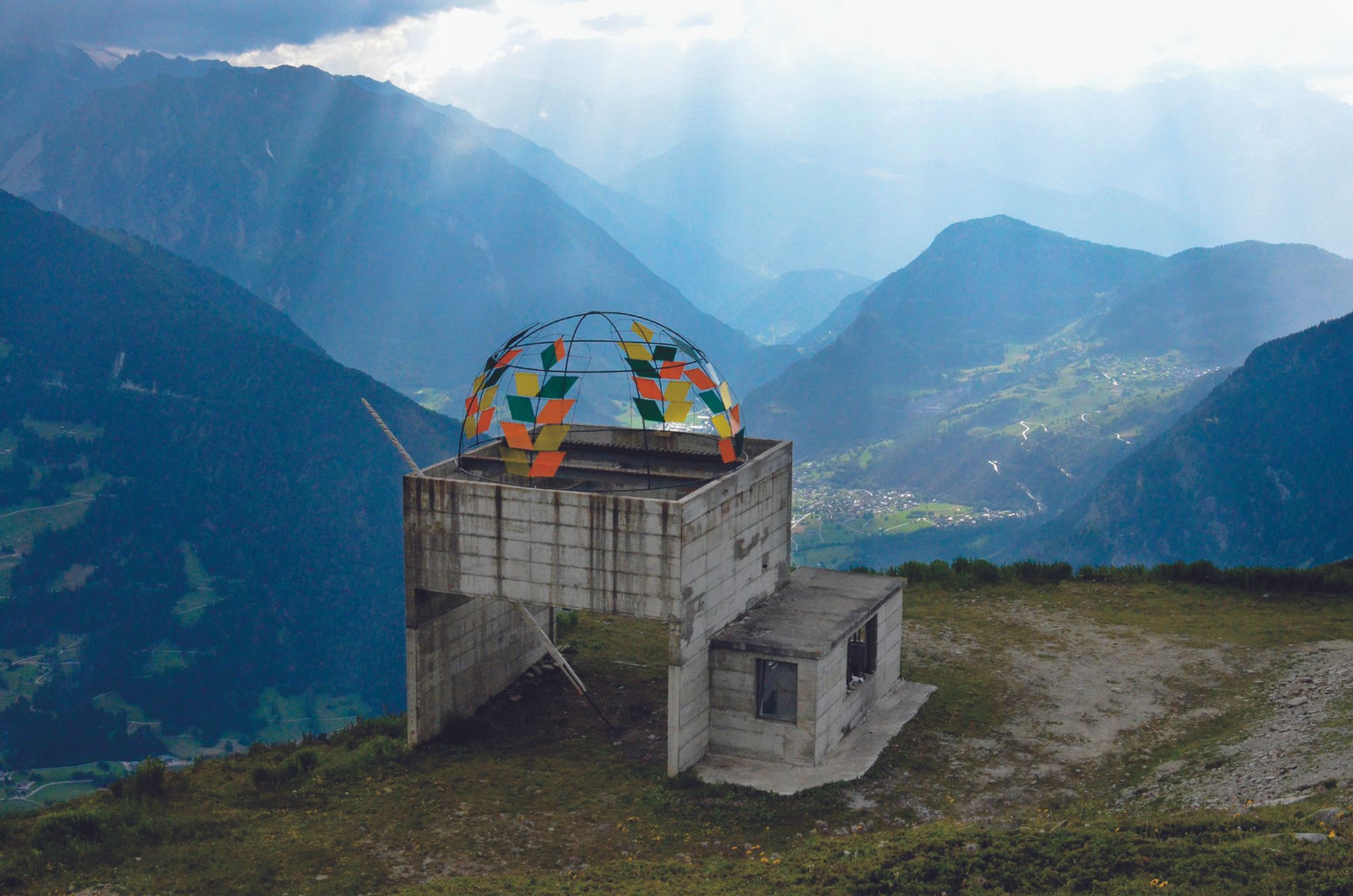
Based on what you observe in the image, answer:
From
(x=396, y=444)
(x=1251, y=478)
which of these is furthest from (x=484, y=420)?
(x=1251, y=478)

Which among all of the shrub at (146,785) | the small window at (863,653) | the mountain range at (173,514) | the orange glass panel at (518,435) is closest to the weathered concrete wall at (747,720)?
the small window at (863,653)

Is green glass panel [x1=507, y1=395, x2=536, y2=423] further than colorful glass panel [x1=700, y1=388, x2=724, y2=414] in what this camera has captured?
No

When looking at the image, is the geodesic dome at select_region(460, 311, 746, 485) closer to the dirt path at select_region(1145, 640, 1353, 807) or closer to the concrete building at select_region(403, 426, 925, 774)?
the concrete building at select_region(403, 426, 925, 774)

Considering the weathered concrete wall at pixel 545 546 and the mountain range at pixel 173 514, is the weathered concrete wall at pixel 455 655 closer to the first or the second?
the weathered concrete wall at pixel 545 546

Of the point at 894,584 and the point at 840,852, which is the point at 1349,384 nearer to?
the point at 894,584

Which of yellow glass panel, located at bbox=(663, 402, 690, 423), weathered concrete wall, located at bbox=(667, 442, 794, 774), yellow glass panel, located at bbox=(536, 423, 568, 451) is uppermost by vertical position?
yellow glass panel, located at bbox=(663, 402, 690, 423)

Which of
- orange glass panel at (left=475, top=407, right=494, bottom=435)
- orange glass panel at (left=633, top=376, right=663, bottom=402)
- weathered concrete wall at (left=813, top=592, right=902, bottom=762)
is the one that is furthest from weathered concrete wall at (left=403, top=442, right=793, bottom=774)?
orange glass panel at (left=633, top=376, right=663, bottom=402)
